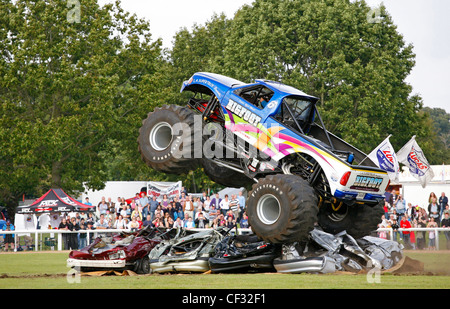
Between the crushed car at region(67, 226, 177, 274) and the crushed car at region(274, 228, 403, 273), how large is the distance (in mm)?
3345

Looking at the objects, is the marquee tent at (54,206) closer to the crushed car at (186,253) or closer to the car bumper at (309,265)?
the crushed car at (186,253)

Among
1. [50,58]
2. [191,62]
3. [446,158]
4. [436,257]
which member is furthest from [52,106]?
[446,158]

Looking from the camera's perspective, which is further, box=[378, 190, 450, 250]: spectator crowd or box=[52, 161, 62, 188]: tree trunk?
box=[52, 161, 62, 188]: tree trunk

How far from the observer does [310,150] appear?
1352 centimetres

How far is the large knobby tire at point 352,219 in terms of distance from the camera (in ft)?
48.9

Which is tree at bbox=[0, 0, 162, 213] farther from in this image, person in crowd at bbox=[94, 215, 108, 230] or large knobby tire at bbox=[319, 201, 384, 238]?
large knobby tire at bbox=[319, 201, 384, 238]

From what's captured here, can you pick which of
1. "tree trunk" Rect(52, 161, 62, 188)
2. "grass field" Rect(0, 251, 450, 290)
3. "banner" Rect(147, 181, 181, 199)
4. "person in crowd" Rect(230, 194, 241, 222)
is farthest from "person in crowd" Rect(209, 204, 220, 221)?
"tree trunk" Rect(52, 161, 62, 188)

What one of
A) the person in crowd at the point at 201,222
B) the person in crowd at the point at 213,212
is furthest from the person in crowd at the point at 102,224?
the person in crowd at the point at 213,212

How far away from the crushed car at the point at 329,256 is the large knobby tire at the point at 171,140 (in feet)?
10.3

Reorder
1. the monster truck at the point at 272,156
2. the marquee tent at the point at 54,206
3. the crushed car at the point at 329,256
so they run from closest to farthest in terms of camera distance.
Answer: the monster truck at the point at 272,156
the crushed car at the point at 329,256
the marquee tent at the point at 54,206

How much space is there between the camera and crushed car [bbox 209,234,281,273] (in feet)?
46.8

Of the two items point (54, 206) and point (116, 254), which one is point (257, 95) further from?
point (54, 206)

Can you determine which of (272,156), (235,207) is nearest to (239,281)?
(272,156)

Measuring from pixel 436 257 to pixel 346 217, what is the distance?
489 cm
